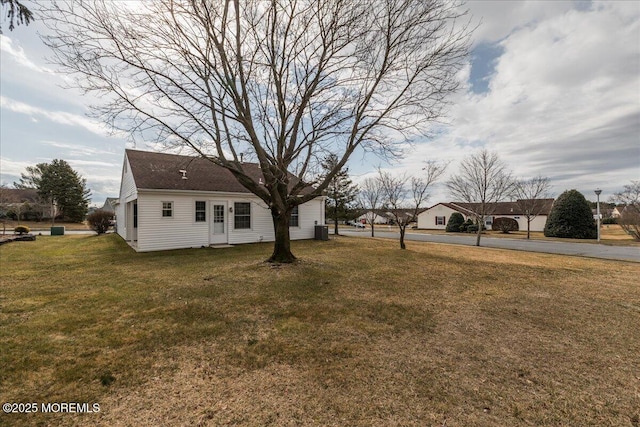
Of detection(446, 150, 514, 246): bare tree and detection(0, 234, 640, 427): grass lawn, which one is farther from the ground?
detection(446, 150, 514, 246): bare tree

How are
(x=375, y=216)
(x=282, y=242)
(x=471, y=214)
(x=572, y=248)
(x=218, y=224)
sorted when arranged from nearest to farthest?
(x=282, y=242)
(x=218, y=224)
(x=572, y=248)
(x=471, y=214)
(x=375, y=216)

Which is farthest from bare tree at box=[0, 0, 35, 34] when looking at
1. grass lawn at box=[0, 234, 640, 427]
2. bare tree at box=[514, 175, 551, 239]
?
bare tree at box=[514, 175, 551, 239]

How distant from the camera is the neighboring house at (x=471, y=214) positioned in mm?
37938

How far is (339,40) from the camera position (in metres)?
7.89

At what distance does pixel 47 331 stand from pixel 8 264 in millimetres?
7745

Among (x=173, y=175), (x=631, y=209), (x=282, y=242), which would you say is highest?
(x=173, y=175)

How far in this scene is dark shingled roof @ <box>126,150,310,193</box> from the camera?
1306 cm

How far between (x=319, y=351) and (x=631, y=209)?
34512 mm

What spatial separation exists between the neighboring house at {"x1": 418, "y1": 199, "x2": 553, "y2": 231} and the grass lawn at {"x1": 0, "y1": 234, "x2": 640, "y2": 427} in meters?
35.6

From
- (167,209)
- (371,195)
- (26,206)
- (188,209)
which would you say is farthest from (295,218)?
(26,206)

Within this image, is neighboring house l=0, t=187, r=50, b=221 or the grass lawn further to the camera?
neighboring house l=0, t=187, r=50, b=221

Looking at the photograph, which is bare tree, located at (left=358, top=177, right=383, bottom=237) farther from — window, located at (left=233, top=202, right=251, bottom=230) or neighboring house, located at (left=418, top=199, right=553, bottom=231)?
neighboring house, located at (left=418, top=199, right=553, bottom=231)

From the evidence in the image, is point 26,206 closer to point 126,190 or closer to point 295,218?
point 126,190

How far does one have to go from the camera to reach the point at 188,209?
13.4 metres
